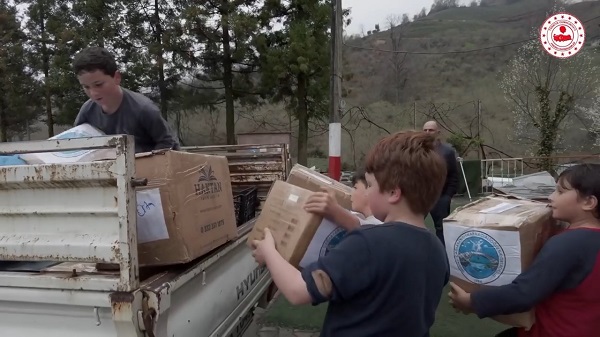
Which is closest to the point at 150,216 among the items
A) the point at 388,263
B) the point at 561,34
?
the point at 388,263

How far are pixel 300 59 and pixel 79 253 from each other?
1505 centimetres

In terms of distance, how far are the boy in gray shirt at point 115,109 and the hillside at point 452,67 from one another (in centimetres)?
2509

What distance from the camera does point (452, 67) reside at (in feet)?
181

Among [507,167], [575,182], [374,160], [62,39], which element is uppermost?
[62,39]

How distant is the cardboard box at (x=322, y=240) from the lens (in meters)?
1.71

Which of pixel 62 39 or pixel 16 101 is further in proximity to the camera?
pixel 16 101

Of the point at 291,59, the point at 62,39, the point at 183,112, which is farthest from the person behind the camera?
the point at 183,112

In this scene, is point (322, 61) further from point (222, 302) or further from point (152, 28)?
point (222, 302)

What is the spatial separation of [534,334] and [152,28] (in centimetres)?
2098

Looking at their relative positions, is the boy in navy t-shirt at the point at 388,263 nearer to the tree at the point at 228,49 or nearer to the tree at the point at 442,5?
the tree at the point at 228,49

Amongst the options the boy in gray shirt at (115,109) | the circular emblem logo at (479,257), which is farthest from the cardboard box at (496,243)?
the boy in gray shirt at (115,109)

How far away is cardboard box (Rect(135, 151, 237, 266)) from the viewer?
6.37ft

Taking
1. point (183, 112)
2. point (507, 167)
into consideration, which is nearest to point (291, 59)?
point (183, 112)

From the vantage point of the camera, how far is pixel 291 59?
16.5m
